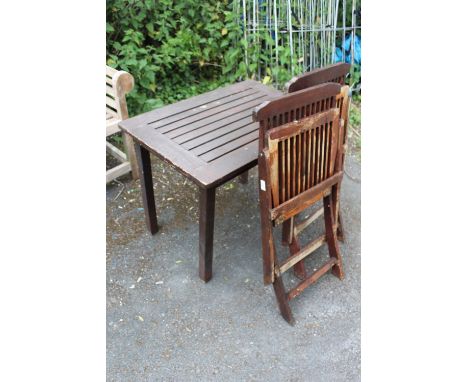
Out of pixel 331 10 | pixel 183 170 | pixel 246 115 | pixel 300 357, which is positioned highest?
pixel 331 10

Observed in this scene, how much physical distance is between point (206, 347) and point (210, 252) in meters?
0.54

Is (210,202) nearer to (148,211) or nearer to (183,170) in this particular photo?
(183,170)

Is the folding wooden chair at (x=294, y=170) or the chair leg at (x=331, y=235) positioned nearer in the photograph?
the folding wooden chair at (x=294, y=170)

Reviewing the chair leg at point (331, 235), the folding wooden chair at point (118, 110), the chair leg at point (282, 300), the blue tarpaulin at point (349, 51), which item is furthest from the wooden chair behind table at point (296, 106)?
the blue tarpaulin at point (349, 51)

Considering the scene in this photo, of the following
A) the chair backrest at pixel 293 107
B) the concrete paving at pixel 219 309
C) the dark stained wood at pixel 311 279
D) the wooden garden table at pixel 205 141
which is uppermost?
the chair backrest at pixel 293 107

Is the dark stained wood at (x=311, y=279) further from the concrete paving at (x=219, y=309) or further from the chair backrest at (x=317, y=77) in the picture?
the chair backrest at (x=317, y=77)

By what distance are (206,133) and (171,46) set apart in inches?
83.5

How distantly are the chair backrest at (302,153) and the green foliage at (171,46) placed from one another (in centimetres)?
225

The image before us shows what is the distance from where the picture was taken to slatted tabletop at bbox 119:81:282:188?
7.03ft

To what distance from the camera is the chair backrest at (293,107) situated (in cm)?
179

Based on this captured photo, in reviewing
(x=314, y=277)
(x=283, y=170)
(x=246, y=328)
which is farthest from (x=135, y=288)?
(x=283, y=170)

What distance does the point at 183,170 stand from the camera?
83.5 inches

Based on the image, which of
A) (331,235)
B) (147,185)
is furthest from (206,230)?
(331,235)

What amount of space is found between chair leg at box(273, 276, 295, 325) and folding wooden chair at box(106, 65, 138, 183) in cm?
162
